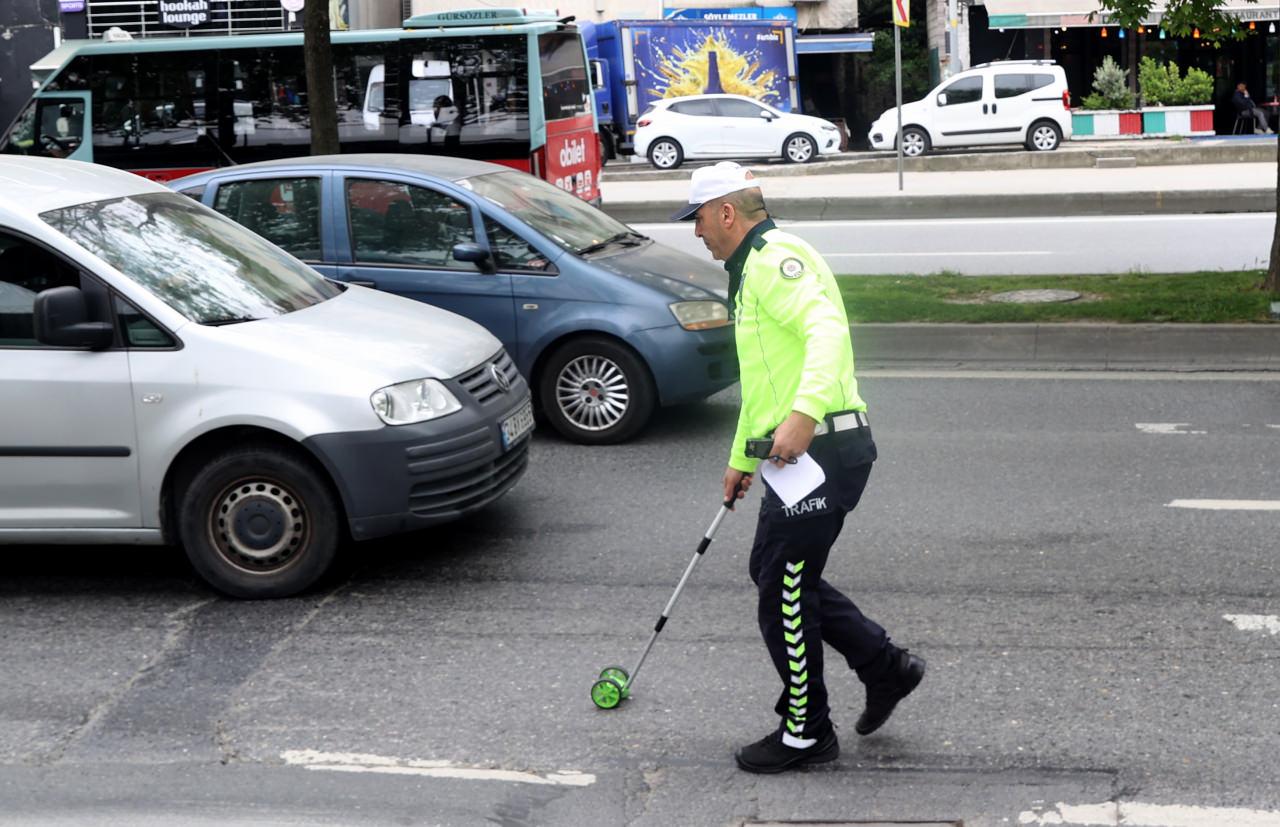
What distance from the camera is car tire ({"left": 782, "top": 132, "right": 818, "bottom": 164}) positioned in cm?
3253

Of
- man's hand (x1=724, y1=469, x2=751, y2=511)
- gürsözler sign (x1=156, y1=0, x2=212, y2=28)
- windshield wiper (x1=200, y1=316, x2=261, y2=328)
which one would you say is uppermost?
gürsözler sign (x1=156, y1=0, x2=212, y2=28)

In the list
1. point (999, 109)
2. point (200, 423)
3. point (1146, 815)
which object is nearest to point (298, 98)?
point (200, 423)

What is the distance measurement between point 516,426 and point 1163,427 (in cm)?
384

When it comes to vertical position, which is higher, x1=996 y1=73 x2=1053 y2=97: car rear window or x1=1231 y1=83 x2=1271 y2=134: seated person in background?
x1=996 y1=73 x2=1053 y2=97: car rear window

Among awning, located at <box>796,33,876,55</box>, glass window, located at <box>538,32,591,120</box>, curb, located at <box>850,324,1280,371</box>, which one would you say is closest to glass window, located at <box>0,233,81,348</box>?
curb, located at <box>850,324,1280,371</box>

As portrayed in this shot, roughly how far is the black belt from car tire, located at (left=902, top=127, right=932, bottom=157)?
1165 inches

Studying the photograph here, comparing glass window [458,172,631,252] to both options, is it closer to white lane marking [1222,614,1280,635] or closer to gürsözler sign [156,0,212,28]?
white lane marking [1222,614,1280,635]

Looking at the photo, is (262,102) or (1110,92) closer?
(262,102)

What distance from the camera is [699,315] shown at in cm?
875

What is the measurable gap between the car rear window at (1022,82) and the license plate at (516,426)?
26.9 meters

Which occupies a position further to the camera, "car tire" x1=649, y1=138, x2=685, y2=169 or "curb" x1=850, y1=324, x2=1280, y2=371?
"car tire" x1=649, y1=138, x2=685, y2=169

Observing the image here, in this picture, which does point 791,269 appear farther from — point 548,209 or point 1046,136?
point 1046,136

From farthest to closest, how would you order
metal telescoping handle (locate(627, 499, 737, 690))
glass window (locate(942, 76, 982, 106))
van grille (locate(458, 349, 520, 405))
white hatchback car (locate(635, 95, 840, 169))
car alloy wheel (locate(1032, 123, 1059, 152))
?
white hatchback car (locate(635, 95, 840, 169)), car alloy wheel (locate(1032, 123, 1059, 152)), glass window (locate(942, 76, 982, 106)), van grille (locate(458, 349, 520, 405)), metal telescoping handle (locate(627, 499, 737, 690))

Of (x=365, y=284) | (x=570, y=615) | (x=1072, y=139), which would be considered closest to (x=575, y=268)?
(x=365, y=284)
